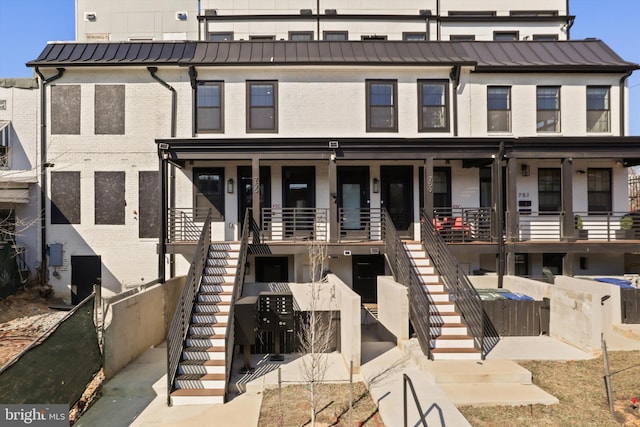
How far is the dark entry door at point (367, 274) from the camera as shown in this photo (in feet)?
43.0

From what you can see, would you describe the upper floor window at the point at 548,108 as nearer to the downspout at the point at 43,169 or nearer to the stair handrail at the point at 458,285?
the stair handrail at the point at 458,285

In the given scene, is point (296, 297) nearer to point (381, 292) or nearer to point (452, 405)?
point (381, 292)

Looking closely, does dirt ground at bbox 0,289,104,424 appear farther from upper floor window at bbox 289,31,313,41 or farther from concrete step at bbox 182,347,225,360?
upper floor window at bbox 289,31,313,41

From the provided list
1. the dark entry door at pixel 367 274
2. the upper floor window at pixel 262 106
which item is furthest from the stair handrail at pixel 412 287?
the upper floor window at pixel 262 106

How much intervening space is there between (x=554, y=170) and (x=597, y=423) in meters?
10.3

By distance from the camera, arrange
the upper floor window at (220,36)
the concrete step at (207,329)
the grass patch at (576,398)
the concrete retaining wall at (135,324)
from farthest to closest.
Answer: the upper floor window at (220,36)
the concrete step at (207,329)
the concrete retaining wall at (135,324)
the grass patch at (576,398)

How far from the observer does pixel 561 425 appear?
554cm

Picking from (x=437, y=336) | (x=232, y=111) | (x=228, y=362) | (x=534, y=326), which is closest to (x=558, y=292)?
(x=534, y=326)

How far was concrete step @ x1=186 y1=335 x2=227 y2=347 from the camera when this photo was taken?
751 centimetres


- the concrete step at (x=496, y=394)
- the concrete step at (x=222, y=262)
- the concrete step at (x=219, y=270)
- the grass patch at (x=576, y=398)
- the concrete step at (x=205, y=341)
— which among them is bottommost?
the grass patch at (x=576, y=398)

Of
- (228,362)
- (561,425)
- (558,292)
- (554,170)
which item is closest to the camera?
(561,425)

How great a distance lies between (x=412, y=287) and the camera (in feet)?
28.8

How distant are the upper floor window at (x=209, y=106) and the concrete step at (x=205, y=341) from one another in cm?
766

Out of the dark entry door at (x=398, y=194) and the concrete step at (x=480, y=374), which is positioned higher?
the dark entry door at (x=398, y=194)
